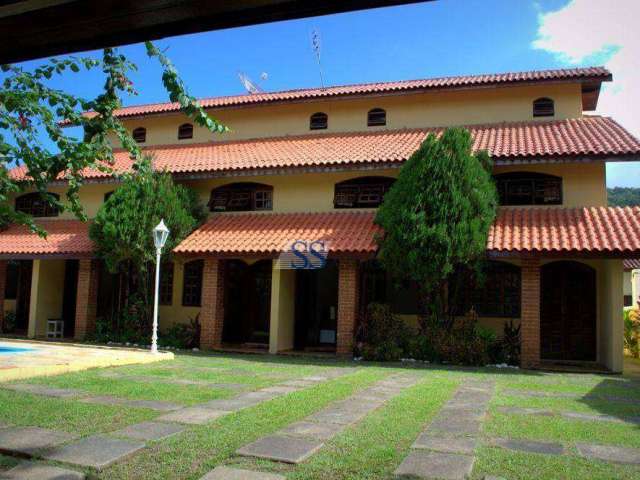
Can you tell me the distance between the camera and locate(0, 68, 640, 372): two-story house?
44.5 ft

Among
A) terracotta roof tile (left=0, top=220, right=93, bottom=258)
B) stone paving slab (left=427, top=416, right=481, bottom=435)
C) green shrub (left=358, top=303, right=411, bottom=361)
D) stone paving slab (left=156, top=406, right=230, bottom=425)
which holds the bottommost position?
stone paving slab (left=156, top=406, right=230, bottom=425)

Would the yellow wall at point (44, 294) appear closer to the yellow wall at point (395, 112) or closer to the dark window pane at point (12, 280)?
the dark window pane at point (12, 280)

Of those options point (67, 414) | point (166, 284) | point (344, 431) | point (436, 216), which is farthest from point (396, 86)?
point (67, 414)

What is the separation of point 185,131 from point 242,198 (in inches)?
190

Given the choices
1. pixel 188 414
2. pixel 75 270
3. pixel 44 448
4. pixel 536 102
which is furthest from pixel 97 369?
pixel 536 102

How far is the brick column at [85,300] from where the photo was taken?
669 inches

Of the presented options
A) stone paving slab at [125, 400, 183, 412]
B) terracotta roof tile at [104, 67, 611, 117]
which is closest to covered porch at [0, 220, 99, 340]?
terracotta roof tile at [104, 67, 611, 117]

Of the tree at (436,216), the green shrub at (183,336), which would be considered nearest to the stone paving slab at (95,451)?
the tree at (436,216)

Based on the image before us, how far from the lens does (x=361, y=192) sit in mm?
16109

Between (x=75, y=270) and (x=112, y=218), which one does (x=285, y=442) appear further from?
(x=75, y=270)

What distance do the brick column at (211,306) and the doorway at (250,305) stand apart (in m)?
1.91

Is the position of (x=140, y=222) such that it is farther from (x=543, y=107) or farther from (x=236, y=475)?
(x=543, y=107)

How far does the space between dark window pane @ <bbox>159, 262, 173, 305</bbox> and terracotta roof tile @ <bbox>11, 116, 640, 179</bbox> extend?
10.2ft

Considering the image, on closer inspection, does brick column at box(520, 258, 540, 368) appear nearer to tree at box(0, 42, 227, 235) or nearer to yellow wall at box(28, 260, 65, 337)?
tree at box(0, 42, 227, 235)
